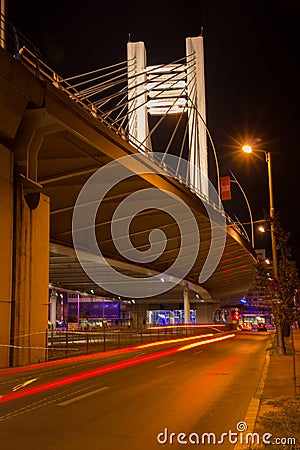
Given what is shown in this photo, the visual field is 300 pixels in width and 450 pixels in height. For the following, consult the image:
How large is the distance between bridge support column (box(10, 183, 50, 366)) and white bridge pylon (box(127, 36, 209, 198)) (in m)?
29.8

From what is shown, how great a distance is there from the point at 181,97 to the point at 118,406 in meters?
42.1

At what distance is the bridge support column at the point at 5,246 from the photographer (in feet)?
61.1

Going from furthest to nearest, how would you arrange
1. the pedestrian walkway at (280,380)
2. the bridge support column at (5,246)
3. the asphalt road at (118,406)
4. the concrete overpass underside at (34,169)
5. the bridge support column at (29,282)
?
the bridge support column at (29,282)
the concrete overpass underside at (34,169)
the bridge support column at (5,246)
the pedestrian walkway at (280,380)
the asphalt road at (118,406)

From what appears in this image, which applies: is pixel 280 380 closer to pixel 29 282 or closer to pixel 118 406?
pixel 118 406

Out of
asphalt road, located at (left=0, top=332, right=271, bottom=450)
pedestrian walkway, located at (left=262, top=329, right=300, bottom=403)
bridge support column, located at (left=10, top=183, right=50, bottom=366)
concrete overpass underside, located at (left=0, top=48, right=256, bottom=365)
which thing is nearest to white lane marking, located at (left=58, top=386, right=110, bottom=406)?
asphalt road, located at (left=0, top=332, right=271, bottom=450)

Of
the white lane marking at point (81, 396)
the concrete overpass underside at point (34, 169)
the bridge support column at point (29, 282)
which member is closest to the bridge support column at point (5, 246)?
the concrete overpass underside at point (34, 169)

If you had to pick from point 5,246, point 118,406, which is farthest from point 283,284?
point 5,246

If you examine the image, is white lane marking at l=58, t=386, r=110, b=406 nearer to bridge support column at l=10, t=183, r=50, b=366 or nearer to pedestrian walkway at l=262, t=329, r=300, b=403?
pedestrian walkway at l=262, t=329, r=300, b=403

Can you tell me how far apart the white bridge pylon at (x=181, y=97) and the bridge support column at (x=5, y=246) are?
31106mm

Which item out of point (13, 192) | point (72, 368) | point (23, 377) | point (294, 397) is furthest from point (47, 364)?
point (294, 397)

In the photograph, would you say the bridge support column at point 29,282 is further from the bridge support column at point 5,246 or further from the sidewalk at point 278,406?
the sidewalk at point 278,406

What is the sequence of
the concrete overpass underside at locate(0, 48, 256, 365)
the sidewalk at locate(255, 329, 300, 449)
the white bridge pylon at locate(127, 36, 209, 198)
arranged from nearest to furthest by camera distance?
the sidewalk at locate(255, 329, 300, 449) < the concrete overpass underside at locate(0, 48, 256, 365) < the white bridge pylon at locate(127, 36, 209, 198)

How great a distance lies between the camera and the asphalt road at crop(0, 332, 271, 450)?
8.32 meters

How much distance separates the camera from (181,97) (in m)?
50.4
